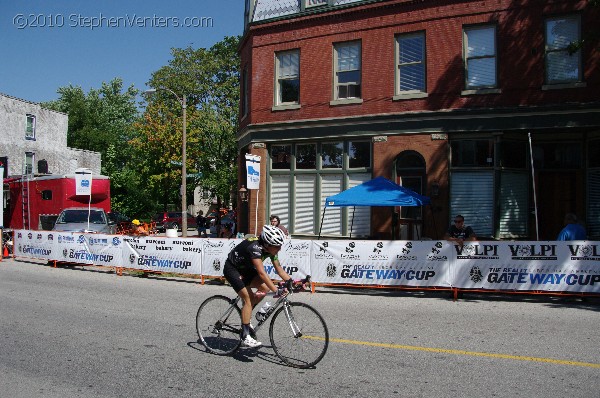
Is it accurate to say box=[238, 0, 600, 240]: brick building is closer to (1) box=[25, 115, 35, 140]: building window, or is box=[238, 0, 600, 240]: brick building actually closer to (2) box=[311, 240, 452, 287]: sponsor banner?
(2) box=[311, 240, 452, 287]: sponsor banner

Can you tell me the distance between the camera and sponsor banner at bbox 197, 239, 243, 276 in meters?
14.8

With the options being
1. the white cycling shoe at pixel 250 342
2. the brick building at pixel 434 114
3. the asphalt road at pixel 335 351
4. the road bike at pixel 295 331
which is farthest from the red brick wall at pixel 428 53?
the white cycling shoe at pixel 250 342

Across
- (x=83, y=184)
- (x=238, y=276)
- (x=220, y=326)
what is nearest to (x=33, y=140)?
(x=83, y=184)

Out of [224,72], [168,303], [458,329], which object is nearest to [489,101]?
[458,329]

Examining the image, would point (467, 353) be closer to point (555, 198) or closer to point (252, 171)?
point (252, 171)

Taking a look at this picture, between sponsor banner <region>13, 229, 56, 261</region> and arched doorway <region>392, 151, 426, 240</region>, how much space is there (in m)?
11.5

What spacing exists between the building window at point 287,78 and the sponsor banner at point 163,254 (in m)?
7.30

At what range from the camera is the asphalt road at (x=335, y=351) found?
231 inches

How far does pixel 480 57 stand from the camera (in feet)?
57.6

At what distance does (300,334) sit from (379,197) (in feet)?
30.9

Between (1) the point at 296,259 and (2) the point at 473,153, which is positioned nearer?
(1) the point at 296,259

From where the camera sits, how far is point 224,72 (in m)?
50.4

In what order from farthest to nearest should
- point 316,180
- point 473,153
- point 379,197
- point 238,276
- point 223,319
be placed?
point 316,180 < point 473,153 < point 379,197 < point 223,319 < point 238,276

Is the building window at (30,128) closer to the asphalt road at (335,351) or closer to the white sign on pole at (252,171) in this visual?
the white sign on pole at (252,171)
